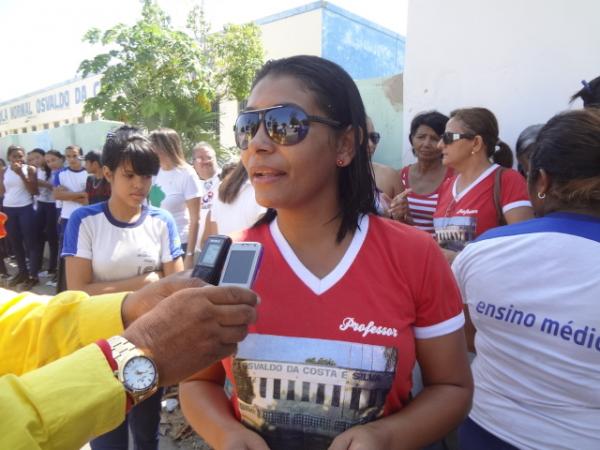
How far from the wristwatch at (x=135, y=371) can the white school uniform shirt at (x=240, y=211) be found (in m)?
2.10

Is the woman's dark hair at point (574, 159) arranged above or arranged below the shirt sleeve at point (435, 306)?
above

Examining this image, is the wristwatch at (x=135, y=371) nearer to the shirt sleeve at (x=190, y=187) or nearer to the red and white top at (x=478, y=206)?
the red and white top at (x=478, y=206)

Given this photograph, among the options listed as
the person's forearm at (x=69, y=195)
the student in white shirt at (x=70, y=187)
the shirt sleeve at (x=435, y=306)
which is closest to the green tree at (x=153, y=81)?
the student in white shirt at (x=70, y=187)

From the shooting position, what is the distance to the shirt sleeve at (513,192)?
2.80 metres

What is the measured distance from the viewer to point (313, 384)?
4.38ft

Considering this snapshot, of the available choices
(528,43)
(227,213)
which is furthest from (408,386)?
(528,43)

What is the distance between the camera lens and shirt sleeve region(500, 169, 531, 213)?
2805 mm

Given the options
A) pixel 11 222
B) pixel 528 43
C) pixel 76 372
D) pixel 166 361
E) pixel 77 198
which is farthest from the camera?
pixel 11 222

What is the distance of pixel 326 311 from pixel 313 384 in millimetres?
213

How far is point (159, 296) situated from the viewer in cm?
159

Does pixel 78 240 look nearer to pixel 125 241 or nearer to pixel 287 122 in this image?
pixel 125 241

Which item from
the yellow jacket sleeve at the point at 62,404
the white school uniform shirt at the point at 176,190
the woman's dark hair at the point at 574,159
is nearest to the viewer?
the yellow jacket sleeve at the point at 62,404

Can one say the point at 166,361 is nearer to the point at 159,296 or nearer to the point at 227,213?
the point at 159,296

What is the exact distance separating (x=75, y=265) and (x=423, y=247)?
1.98 metres
